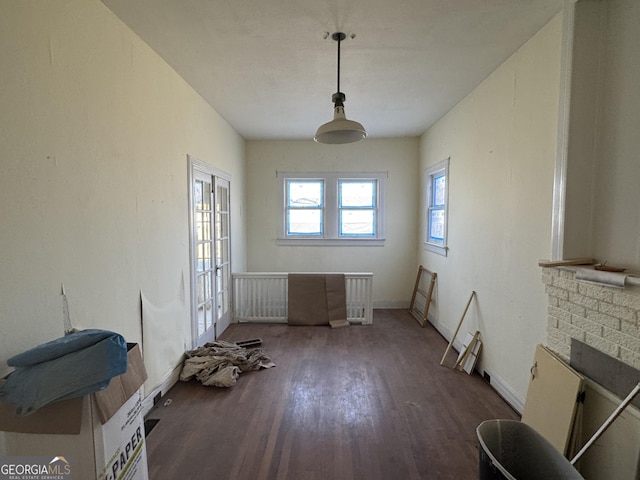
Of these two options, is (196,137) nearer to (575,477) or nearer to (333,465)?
(333,465)

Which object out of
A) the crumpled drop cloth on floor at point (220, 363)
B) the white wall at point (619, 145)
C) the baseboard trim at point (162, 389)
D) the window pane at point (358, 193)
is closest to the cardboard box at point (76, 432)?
the baseboard trim at point (162, 389)

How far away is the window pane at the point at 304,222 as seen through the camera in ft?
17.6

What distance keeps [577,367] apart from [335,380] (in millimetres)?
1822

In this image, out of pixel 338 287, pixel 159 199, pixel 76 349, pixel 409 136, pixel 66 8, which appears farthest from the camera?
pixel 409 136

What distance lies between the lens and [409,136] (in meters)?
5.10

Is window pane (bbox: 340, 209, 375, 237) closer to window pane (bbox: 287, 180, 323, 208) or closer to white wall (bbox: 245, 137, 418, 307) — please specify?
white wall (bbox: 245, 137, 418, 307)

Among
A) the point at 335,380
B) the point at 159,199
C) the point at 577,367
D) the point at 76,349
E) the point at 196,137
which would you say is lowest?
the point at 335,380

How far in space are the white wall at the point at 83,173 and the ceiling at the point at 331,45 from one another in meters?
0.33

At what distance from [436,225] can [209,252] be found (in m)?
3.20

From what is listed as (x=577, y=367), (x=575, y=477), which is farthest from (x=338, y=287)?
(x=575, y=477)

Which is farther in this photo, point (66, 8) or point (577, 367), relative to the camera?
point (577, 367)

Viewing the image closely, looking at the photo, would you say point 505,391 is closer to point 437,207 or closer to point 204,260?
point 437,207

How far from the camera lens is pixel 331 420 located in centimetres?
230

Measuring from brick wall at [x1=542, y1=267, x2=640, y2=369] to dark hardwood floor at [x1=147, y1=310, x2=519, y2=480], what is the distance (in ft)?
3.01
